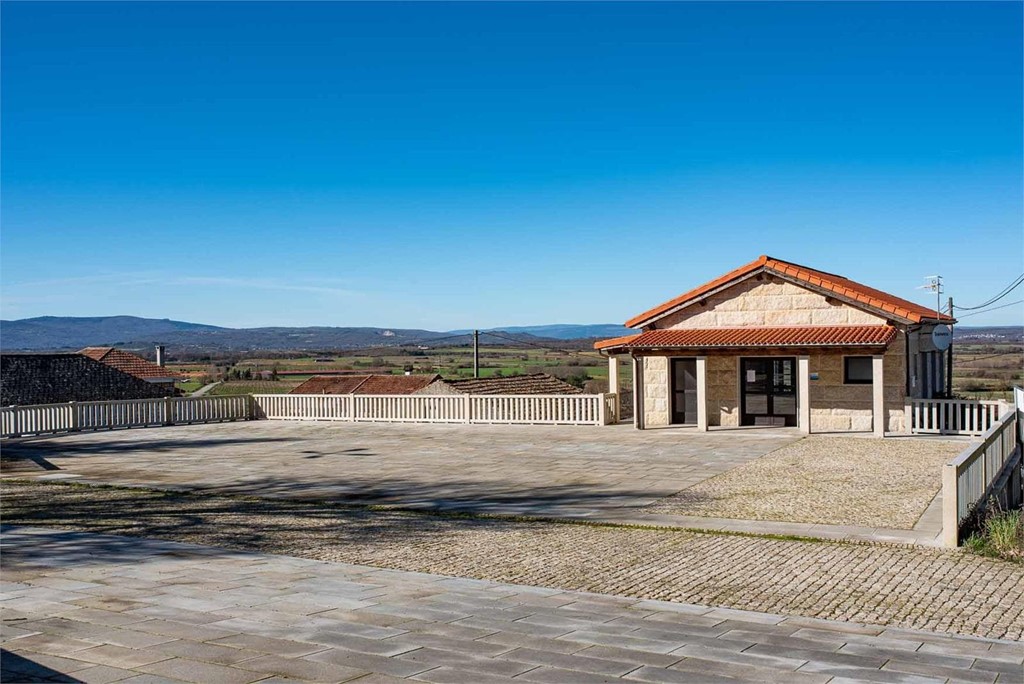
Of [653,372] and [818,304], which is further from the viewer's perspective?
[653,372]

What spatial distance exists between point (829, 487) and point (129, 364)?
33.7 m

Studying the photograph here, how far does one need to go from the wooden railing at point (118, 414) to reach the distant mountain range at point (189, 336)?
100m

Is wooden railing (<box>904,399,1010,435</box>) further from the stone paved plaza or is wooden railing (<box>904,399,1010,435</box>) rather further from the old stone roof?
the old stone roof

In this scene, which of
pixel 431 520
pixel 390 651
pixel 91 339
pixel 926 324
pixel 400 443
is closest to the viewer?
pixel 390 651

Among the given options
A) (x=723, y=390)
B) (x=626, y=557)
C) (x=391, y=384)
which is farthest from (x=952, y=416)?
(x=391, y=384)

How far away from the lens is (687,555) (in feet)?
30.8

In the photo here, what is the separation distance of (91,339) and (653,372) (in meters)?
138

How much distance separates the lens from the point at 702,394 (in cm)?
2225

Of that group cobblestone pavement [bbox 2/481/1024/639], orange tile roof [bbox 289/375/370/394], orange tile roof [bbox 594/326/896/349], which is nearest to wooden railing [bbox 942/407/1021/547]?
cobblestone pavement [bbox 2/481/1024/639]

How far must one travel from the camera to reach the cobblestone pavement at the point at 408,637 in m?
5.46

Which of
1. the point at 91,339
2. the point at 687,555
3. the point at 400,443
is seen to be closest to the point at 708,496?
the point at 687,555

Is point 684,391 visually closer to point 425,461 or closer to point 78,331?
point 425,461

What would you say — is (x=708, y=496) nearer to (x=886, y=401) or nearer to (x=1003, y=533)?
(x=1003, y=533)

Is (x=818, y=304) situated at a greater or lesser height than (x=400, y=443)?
greater
